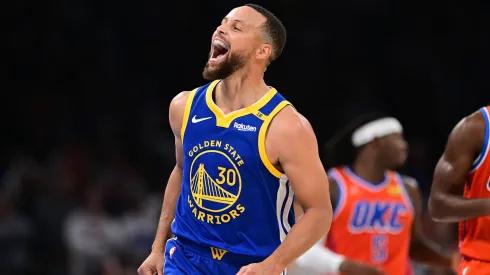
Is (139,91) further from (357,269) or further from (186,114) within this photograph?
(186,114)

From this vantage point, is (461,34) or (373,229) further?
(461,34)

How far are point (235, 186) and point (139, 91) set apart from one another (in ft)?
22.0

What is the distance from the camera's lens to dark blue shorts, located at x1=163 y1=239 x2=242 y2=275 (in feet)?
13.3

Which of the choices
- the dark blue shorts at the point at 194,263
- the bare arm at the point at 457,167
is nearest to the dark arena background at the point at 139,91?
the bare arm at the point at 457,167

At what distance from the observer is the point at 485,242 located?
460 cm

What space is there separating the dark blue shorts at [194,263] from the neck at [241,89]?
25.7 inches

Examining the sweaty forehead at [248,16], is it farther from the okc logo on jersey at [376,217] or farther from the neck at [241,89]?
the okc logo on jersey at [376,217]

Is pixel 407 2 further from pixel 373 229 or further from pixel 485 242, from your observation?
pixel 485 242

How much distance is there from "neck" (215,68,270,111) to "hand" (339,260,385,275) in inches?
70.4

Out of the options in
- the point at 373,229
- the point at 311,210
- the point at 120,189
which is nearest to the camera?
the point at 311,210

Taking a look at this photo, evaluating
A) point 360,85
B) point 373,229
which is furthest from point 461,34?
point 373,229

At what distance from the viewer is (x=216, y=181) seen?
3.98 m

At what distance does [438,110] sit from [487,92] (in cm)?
75

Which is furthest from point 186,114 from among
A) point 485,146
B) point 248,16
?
point 485,146
